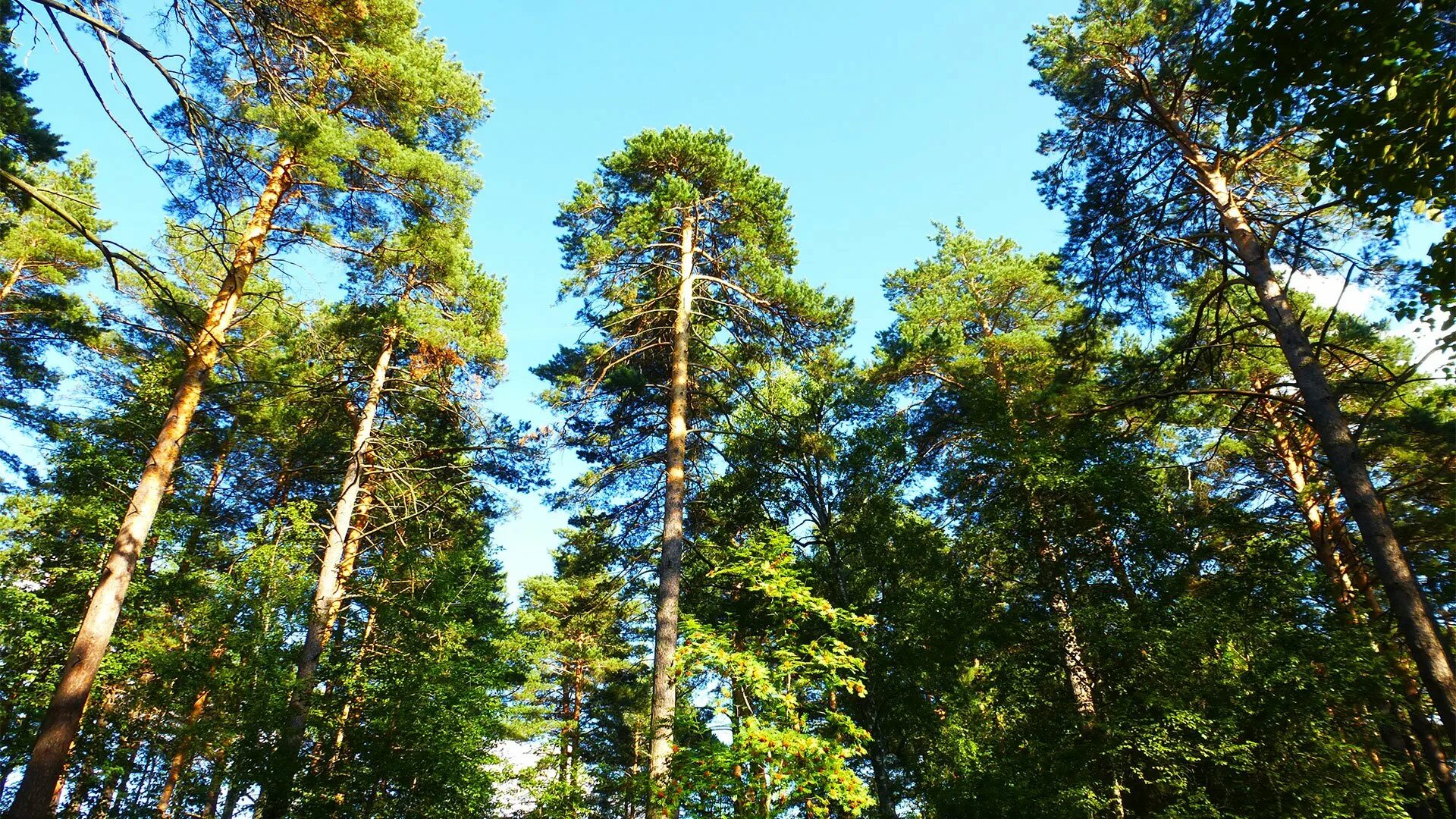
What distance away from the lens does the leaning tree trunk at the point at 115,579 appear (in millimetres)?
5879

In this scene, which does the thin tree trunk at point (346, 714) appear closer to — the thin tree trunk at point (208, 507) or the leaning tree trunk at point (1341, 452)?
the thin tree trunk at point (208, 507)

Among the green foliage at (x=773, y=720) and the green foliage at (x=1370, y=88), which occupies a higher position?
the green foliage at (x=1370, y=88)

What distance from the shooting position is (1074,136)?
9859mm

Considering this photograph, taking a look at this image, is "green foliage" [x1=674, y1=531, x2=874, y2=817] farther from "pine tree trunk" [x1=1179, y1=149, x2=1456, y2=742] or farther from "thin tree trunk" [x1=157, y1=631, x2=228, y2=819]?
"thin tree trunk" [x1=157, y1=631, x2=228, y2=819]

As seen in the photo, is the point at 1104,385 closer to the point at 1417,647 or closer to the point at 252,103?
the point at 1417,647

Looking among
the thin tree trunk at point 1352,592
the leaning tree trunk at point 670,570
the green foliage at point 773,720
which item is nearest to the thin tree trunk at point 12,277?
the leaning tree trunk at point 670,570

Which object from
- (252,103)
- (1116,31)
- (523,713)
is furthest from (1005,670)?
(523,713)

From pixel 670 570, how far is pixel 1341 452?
320 inches

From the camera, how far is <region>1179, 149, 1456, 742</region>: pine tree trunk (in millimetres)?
5312

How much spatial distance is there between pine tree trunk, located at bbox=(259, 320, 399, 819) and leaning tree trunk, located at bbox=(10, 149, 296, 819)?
3261mm

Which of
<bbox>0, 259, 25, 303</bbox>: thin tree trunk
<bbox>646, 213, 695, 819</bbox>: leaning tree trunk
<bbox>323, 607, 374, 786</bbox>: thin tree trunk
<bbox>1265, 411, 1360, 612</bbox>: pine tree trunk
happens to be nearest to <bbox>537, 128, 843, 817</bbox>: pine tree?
<bbox>646, 213, 695, 819</bbox>: leaning tree trunk

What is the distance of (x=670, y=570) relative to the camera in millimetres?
10047

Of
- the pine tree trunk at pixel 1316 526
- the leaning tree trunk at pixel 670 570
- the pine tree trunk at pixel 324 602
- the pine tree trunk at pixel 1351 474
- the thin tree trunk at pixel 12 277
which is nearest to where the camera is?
the pine tree trunk at pixel 1351 474

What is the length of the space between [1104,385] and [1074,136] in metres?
4.01
